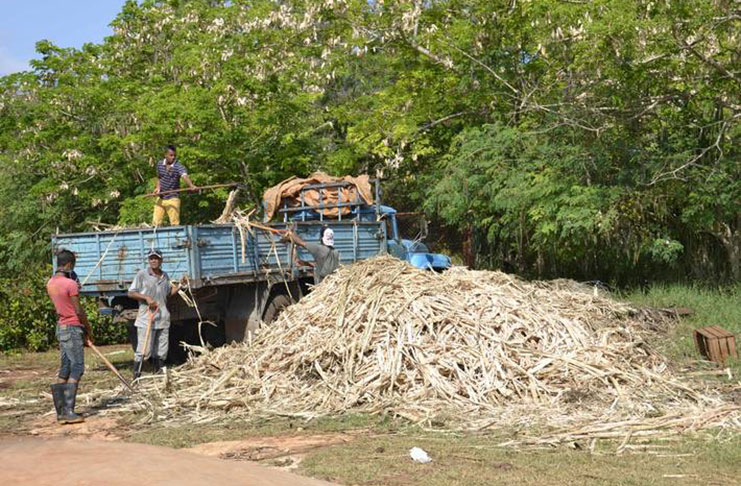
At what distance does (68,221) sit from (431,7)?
35.6ft

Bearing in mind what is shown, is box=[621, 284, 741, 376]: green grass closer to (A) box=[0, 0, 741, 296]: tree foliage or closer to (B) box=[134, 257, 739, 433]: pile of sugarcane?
(A) box=[0, 0, 741, 296]: tree foliage

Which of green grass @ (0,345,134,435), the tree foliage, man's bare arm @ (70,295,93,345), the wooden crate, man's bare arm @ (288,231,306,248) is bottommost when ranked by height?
green grass @ (0,345,134,435)

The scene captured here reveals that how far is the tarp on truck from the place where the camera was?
15.7 m

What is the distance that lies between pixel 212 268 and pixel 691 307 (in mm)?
8085

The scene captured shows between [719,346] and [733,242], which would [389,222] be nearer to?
[719,346]

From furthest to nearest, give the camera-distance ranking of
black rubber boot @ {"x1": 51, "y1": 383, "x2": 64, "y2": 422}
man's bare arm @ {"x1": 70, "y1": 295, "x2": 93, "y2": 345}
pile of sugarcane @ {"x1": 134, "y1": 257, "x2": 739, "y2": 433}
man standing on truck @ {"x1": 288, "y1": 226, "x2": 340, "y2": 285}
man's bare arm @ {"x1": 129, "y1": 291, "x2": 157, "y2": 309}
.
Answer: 1. man standing on truck @ {"x1": 288, "y1": 226, "x2": 340, "y2": 285}
2. man's bare arm @ {"x1": 129, "y1": 291, "x2": 157, "y2": 309}
3. man's bare arm @ {"x1": 70, "y1": 295, "x2": 93, "y2": 345}
4. black rubber boot @ {"x1": 51, "y1": 383, "x2": 64, "y2": 422}
5. pile of sugarcane @ {"x1": 134, "y1": 257, "x2": 739, "y2": 433}

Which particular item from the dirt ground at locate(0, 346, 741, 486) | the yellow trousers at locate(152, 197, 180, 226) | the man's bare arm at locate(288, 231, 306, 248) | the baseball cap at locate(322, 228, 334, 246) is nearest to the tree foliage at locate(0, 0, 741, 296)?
the baseball cap at locate(322, 228, 334, 246)

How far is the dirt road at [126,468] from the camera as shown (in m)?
6.16

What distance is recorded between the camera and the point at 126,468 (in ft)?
21.5

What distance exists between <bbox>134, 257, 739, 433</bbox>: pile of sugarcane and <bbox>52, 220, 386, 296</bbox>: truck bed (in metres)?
1.13

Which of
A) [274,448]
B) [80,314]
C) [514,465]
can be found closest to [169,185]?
[80,314]

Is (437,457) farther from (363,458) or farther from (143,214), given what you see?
(143,214)

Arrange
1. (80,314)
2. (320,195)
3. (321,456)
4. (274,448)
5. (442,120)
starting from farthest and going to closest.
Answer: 1. (442,120)
2. (320,195)
3. (80,314)
4. (274,448)
5. (321,456)

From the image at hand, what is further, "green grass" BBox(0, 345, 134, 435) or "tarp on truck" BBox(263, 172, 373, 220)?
"tarp on truck" BBox(263, 172, 373, 220)
